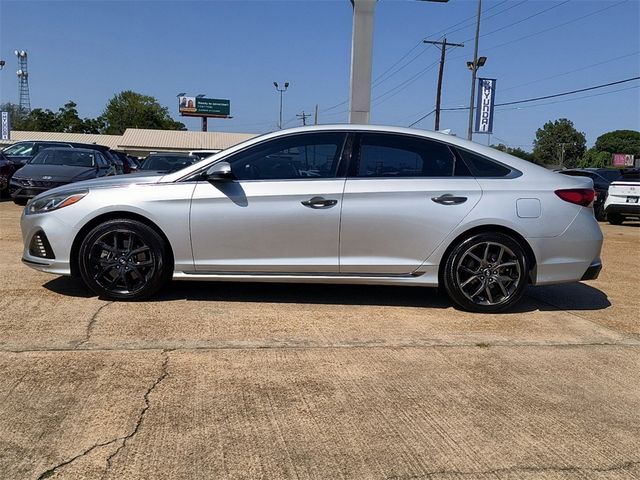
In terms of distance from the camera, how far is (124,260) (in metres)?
5.02

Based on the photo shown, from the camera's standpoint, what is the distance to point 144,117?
99875mm

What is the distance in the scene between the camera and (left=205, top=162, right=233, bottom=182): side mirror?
486 cm

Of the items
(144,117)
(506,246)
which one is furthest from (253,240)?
(144,117)

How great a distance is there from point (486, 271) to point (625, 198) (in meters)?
11.8

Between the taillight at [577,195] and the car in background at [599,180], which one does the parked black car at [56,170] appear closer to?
the taillight at [577,195]

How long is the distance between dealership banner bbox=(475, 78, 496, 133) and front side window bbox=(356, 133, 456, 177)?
25421 mm

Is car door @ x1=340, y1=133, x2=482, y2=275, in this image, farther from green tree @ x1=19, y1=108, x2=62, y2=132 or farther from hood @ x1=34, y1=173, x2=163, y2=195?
green tree @ x1=19, y1=108, x2=62, y2=132

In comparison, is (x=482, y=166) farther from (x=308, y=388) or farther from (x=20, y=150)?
(x=20, y=150)

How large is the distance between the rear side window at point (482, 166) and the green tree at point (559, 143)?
11663 centimetres

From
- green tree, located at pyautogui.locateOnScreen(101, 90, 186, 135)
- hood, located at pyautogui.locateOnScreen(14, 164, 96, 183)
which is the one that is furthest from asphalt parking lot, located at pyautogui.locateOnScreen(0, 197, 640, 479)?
green tree, located at pyautogui.locateOnScreen(101, 90, 186, 135)

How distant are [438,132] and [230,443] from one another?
3.61 meters

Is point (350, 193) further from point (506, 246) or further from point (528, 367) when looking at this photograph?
point (528, 367)

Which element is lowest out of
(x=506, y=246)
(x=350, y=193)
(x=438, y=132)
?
(x=506, y=246)

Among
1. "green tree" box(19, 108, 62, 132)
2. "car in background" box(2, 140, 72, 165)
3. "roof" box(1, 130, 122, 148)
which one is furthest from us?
"green tree" box(19, 108, 62, 132)
